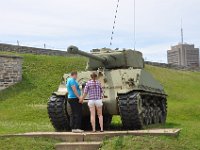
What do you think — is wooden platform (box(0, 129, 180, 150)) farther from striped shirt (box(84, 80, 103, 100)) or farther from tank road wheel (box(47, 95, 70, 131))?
tank road wheel (box(47, 95, 70, 131))

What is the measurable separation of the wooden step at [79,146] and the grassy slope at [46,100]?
25cm

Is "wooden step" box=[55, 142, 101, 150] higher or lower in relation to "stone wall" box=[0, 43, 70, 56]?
lower

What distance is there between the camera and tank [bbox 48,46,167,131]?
13.7m

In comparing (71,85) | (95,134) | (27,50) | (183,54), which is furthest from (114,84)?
(183,54)

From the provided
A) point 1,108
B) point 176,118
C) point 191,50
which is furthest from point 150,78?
point 191,50

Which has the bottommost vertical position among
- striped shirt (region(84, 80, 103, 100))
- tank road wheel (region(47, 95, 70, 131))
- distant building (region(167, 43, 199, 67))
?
tank road wheel (region(47, 95, 70, 131))

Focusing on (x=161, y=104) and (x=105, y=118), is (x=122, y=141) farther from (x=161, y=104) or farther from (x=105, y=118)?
(x=161, y=104)

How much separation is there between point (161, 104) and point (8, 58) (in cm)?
1780

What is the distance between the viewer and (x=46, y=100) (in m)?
29.4

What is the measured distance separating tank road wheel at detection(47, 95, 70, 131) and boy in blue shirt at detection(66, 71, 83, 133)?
1.99 feet

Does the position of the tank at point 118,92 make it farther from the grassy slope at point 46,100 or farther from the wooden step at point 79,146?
the wooden step at point 79,146

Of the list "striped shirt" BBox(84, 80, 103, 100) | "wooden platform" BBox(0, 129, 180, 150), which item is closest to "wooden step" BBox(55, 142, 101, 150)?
"wooden platform" BBox(0, 129, 180, 150)

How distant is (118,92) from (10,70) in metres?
20.5

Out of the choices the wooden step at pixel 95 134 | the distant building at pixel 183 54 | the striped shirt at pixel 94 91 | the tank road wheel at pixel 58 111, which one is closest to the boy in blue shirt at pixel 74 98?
the striped shirt at pixel 94 91
